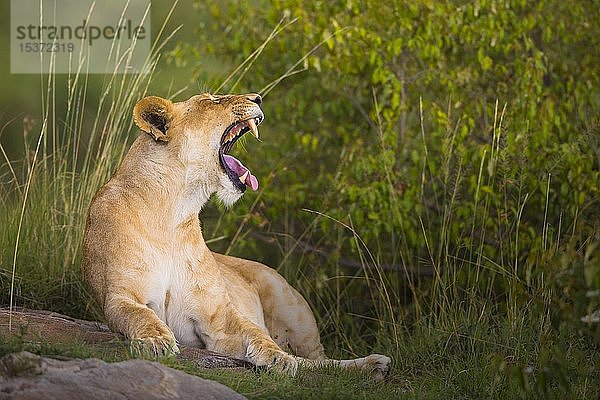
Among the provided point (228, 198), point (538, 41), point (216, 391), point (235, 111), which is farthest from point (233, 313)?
point (538, 41)

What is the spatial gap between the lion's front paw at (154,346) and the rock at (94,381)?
1.54 feet

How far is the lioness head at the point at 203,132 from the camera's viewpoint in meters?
4.71

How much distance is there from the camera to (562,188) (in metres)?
6.36

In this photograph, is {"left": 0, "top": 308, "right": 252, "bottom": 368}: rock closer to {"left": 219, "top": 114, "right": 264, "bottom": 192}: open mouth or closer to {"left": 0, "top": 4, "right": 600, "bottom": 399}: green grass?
{"left": 0, "top": 4, "right": 600, "bottom": 399}: green grass

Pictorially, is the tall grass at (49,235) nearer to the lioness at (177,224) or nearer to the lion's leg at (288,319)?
the lioness at (177,224)

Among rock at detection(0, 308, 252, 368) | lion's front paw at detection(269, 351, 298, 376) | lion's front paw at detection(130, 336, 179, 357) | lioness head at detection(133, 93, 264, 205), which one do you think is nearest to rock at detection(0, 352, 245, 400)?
lion's front paw at detection(130, 336, 179, 357)

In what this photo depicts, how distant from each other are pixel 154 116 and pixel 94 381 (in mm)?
1682

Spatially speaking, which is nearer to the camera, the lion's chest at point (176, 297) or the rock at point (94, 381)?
the rock at point (94, 381)

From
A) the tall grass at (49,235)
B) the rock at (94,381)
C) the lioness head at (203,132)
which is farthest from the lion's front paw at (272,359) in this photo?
the tall grass at (49,235)

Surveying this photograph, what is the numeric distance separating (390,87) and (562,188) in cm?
123

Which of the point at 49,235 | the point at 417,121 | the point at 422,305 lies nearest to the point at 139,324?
the point at 49,235

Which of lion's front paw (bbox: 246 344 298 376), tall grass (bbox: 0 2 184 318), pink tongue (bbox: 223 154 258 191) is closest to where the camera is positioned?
lion's front paw (bbox: 246 344 298 376)

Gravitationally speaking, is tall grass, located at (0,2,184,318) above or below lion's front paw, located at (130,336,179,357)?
below

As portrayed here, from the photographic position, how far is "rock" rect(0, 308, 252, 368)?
4.20m
